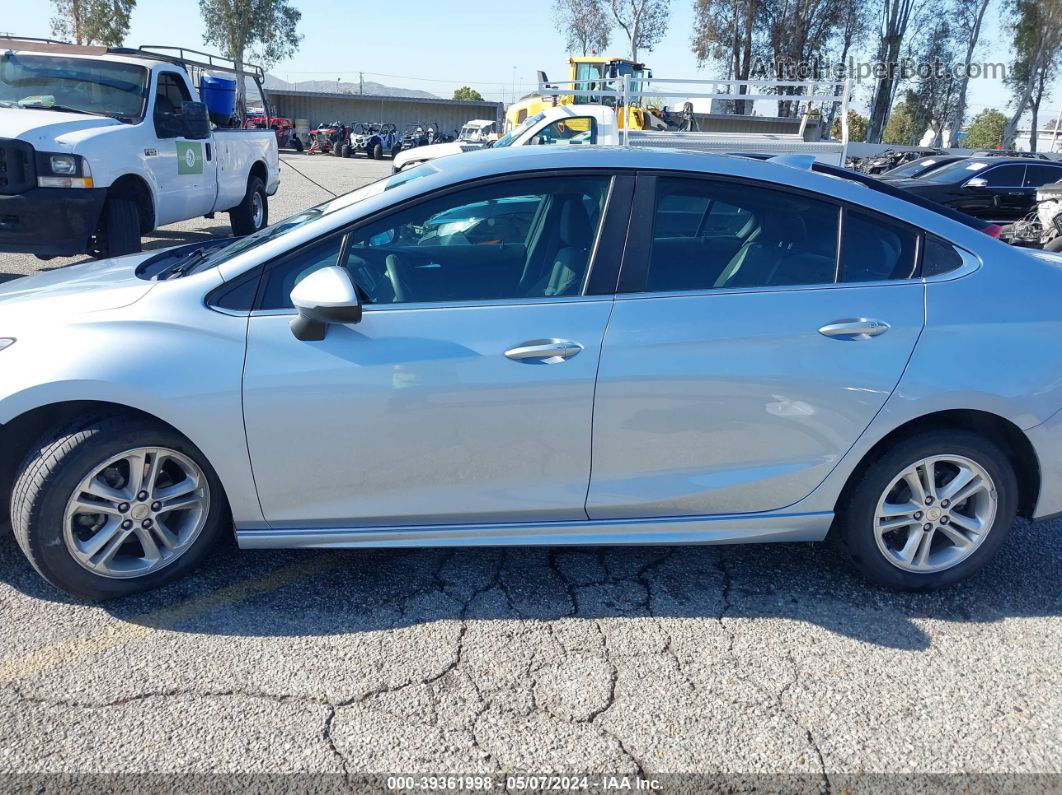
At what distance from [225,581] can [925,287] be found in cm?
287

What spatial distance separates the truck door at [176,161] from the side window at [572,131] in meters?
5.30

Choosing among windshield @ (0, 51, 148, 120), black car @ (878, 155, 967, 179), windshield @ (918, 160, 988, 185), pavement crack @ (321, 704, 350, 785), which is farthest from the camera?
black car @ (878, 155, 967, 179)

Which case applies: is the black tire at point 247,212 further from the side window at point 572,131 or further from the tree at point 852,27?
the tree at point 852,27

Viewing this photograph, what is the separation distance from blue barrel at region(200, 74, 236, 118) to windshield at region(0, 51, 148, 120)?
119 inches

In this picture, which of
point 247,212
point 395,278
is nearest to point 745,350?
point 395,278

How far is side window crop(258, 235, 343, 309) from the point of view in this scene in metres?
3.03

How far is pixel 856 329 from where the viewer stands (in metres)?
3.12

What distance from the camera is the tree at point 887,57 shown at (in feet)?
159

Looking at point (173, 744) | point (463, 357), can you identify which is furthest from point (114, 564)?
point (463, 357)

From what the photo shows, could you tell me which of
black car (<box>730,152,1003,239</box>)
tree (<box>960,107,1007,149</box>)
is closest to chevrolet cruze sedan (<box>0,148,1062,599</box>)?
black car (<box>730,152,1003,239</box>)

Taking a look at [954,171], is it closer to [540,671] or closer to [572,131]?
[572,131]

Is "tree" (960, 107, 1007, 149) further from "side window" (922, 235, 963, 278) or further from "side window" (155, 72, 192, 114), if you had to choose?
"side window" (922, 235, 963, 278)

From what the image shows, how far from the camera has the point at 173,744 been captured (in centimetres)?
248

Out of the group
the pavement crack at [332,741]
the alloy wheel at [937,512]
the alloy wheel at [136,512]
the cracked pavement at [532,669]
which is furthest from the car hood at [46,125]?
the alloy wheel at [937,512]
